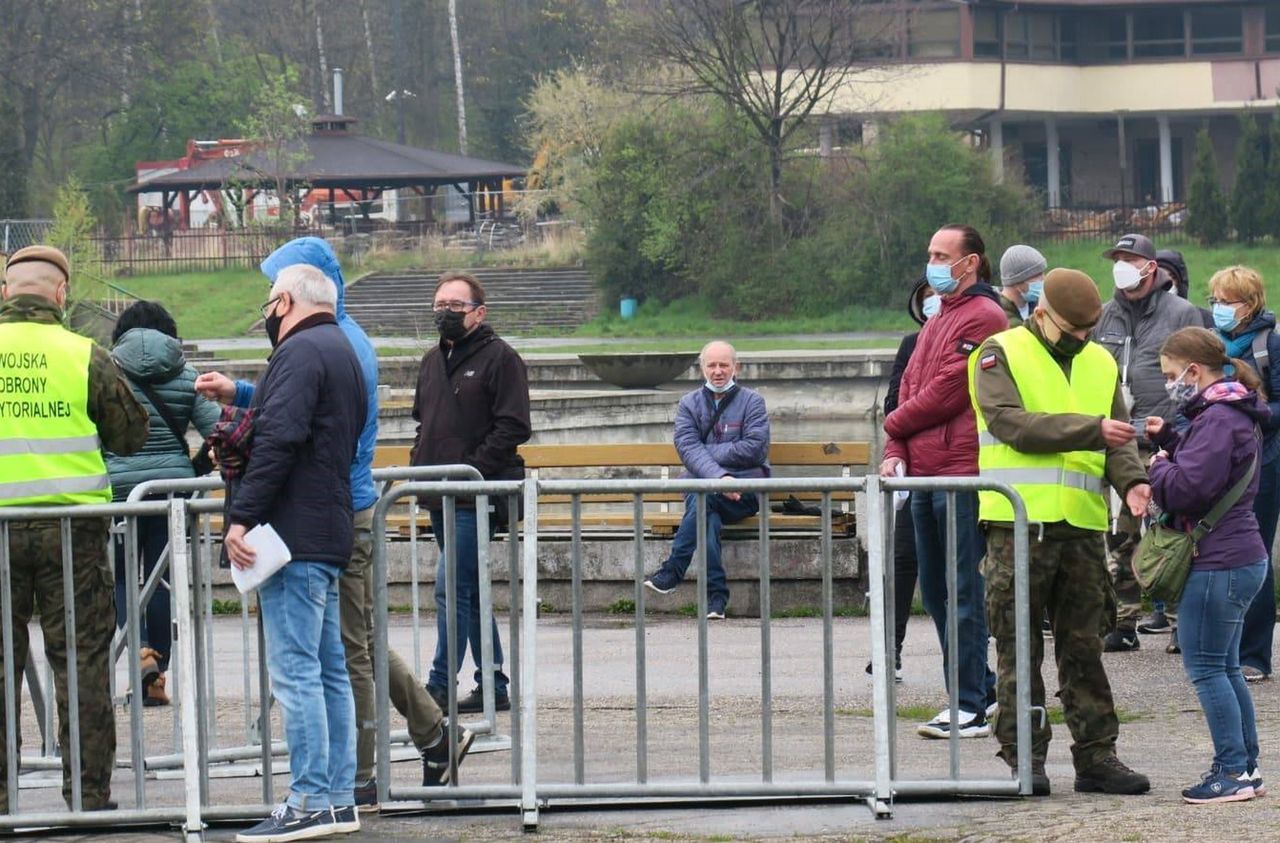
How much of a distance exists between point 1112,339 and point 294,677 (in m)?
4.78

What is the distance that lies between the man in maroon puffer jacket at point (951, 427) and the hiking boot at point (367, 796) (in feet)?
7.46

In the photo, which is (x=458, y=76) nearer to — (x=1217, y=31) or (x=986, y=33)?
(x=986, y=33)

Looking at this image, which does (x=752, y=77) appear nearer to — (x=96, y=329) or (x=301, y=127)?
(x=301, y=127)

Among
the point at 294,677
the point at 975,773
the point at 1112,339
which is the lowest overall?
the point at 975,773

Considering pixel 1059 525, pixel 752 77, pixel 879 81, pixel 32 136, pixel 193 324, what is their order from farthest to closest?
1. pixel 32 136
2. pixel 879 81
3. pixel 752 77
4. pixel 193 324
5. pixel 1059 525

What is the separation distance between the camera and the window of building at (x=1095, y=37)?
209ft

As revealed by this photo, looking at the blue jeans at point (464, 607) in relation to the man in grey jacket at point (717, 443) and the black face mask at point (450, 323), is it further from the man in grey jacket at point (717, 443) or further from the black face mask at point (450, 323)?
the man in grey jacket at point (717, 443)

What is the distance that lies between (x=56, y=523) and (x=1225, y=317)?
203 inches

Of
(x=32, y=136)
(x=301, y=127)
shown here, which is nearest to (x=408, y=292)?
(x=301, y=127)

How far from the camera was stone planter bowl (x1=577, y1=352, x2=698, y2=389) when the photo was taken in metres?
27.7

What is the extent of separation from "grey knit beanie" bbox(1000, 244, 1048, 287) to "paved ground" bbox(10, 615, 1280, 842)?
1.89 metres

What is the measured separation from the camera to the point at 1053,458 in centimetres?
684

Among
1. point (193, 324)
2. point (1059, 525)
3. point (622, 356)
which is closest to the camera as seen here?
point (1059, 525)

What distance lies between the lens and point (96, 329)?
39.5m
